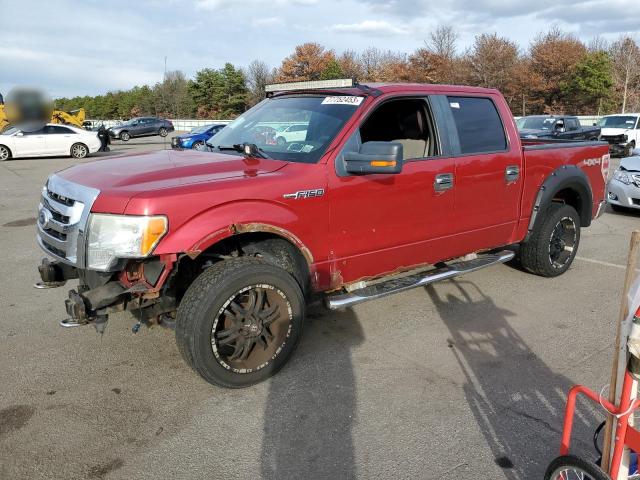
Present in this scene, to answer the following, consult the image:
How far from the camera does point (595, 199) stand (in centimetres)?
595

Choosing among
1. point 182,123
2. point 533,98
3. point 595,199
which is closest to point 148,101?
point 182,123

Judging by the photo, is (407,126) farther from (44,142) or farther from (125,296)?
(44,142)

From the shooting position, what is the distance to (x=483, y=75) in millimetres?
47594

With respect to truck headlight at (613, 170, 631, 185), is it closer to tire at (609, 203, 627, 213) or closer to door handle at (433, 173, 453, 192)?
tire at (609, 203, 627, 213)

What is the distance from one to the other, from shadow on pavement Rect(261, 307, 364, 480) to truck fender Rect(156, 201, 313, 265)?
3.12 ft

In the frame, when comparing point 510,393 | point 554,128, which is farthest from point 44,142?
point 510,393

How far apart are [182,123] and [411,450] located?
55.2 metres

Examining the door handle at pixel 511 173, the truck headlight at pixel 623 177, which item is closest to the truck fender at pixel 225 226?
the door handle at pixel 511 173

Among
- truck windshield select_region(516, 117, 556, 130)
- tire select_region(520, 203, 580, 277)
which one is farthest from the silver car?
truck windshield select_region(516, 117, 556, 130)

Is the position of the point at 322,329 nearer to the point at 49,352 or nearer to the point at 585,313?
the point at 49,352

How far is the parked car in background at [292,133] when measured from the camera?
13.1 feet

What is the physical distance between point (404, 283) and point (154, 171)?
2152 mm

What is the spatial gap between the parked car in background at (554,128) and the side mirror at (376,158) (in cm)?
1488

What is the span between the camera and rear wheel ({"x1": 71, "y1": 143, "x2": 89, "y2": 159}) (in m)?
21.2
